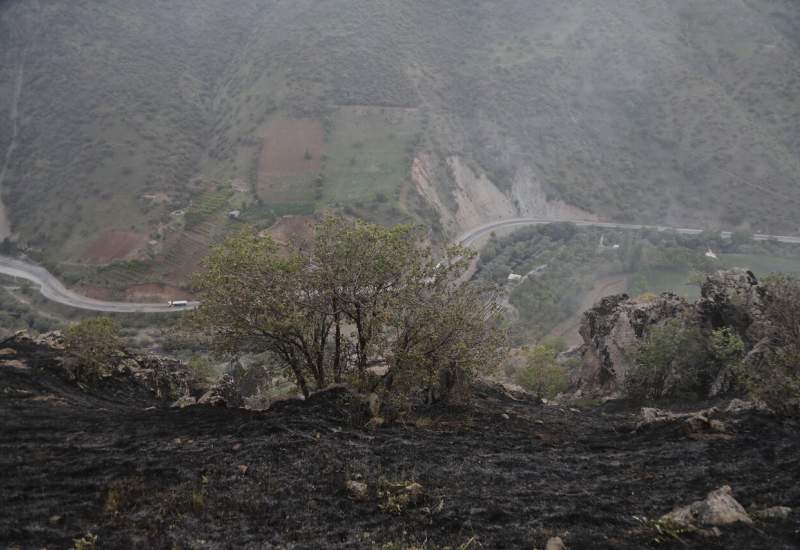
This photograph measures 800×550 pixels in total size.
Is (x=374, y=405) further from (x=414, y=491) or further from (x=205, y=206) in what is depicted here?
(x=205, y=206)

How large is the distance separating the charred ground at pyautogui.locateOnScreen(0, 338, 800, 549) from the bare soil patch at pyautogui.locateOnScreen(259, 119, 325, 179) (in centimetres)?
7158

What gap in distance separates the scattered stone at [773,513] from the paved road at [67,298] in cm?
6414

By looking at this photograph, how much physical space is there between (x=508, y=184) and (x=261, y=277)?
89.5 metres

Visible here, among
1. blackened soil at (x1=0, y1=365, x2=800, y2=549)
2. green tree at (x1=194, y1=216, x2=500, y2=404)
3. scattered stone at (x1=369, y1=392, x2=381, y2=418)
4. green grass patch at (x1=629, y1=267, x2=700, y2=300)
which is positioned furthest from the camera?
green grass patch at (x1=629, y1=267, x2=700, y2=300)

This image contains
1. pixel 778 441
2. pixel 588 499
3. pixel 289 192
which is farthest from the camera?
pixel 289 192

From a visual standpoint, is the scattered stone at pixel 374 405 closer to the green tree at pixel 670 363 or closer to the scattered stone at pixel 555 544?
the scattered stone at pixel 555 544

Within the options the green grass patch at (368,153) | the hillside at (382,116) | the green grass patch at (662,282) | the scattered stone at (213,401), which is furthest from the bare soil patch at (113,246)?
the green grass patch at (662,282)

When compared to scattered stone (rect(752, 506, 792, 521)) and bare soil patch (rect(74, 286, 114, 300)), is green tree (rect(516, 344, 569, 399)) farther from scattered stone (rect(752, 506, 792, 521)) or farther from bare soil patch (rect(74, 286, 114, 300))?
bare soil patch (rect(74, 286, 114, 300))

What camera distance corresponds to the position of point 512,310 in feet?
242

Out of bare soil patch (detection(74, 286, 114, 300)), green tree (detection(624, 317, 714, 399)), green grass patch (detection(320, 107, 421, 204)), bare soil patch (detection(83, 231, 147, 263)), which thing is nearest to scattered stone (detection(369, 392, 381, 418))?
green tree (detection(624, 317, 714, 399))

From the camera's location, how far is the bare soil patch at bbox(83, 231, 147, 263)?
72.8 meters

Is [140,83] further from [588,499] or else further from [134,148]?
[588,499]

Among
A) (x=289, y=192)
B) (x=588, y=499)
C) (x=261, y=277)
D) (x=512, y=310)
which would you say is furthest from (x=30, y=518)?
(x=289, y=192)

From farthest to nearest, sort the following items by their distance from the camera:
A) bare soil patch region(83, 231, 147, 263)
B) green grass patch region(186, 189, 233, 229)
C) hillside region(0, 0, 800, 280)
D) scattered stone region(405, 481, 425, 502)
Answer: hillside region(0, 0, 800, 280), green grass patch region(186, 189, 233, 229), bare soil patch region(83, 231, 147, 263), scattered stone region(405, 481, 425, 502)
